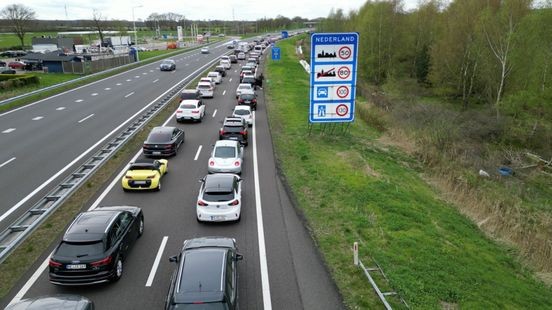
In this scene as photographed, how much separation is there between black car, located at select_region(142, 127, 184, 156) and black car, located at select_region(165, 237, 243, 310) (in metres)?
11.5

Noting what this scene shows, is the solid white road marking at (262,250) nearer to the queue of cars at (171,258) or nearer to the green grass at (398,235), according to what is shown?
the queue of cars at (171,258)

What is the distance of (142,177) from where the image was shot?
57.3ft

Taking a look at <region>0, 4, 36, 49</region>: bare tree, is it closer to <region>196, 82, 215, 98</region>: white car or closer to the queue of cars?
<region>196, 82, 215, 98</region>: white car

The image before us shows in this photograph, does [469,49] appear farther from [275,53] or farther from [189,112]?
[275,53]

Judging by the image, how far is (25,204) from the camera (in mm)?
16281

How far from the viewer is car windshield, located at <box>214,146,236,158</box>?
2006cm

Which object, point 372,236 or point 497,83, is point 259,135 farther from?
point 497,83

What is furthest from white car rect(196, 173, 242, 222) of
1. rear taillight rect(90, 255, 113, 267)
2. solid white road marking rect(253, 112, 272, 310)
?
rear taillight rect(90, 255, 113, 267)

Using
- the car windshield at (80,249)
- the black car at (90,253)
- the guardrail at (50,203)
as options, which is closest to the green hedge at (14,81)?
the guardrail at (50,203)

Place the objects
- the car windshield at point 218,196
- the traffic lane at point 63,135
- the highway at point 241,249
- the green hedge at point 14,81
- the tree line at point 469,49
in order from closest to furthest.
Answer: the highway at point 241,249, the car windshield at point 218,196, the traffic lane at point 63,135, the tree line at point 469,49, the green hedge at point 14,81

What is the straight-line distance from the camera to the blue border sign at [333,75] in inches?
982

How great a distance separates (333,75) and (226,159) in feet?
31.3

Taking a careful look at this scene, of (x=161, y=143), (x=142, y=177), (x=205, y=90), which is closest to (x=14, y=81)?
(x=205, y=90)

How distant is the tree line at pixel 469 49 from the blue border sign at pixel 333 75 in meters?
14.8
